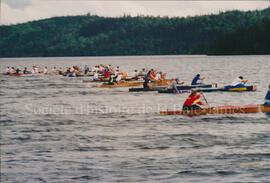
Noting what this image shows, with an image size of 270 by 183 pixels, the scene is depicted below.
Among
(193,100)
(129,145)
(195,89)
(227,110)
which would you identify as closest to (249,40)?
(195,89)

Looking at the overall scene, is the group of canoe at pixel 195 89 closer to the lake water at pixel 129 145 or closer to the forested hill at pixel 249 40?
the lake water at pixel 129 145

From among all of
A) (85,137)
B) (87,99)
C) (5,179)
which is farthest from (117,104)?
(5,179)

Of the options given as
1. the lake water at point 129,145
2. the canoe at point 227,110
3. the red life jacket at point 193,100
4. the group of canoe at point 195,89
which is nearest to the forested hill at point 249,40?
the group of canoe at point 195,89

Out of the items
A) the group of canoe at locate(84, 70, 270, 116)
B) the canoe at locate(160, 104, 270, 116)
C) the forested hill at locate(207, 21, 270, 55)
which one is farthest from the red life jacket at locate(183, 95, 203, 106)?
the forested hill at locate(207, 21, 270, 55)

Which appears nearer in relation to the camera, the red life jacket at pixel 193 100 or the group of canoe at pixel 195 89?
the red life jacket at pixel 193 100

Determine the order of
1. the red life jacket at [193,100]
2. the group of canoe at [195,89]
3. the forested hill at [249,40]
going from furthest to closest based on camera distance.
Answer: the forested hill at [249,40] < the group of canoe at [195,89] < the red life jacket at [193,100]

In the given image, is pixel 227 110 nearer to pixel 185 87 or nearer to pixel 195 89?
pixel 195 89

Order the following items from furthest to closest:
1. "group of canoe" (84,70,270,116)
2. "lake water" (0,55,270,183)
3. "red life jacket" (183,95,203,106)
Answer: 1. "group of canoe" (84,70,270,116)
2. "red life jacket" (183,95,203,106)
3. "lake water" (0,55,270,183)

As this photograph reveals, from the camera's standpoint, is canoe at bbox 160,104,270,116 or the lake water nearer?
the lake water

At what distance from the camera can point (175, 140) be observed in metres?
21.8

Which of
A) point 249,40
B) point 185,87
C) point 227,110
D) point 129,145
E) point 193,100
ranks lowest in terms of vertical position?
point 129,145

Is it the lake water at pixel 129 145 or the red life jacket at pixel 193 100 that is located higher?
the red life jacket at pixel 193 100

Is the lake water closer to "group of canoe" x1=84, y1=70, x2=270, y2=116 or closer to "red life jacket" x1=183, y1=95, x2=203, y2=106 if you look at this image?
"group of canoe" x1=84, y1=70, x2=270, y2=116

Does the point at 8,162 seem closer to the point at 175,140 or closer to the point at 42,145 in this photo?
the point at 42,145
